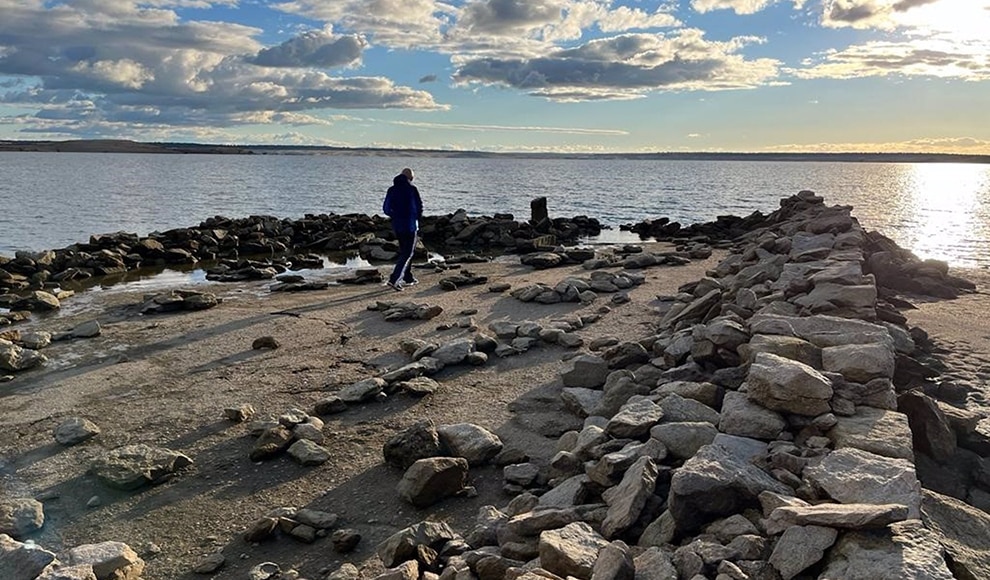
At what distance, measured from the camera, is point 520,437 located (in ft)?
22.3

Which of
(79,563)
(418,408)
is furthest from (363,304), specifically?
(79,563)

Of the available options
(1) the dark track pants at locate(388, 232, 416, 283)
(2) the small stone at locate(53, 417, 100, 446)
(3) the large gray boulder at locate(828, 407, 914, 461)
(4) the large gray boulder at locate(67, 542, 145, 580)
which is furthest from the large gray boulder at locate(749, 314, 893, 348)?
(1) the dark track pants at locate(388, 232, 416, 283)

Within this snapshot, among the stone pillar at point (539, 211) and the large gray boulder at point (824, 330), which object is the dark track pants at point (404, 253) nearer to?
the large gray boulder at point (824, 330)

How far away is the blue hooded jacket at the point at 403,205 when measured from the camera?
45.5 feet

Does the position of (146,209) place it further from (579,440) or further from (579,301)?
(579,440)

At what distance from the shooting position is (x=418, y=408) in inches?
299

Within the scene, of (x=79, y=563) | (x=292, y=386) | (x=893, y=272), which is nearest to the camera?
(x=79, y=563)

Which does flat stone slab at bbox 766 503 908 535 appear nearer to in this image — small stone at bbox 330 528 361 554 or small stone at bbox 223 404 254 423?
small stone at bbox 330 528 361 554

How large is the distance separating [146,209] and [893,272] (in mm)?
42973

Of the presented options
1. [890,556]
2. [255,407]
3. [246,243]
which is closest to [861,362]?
[890,556]

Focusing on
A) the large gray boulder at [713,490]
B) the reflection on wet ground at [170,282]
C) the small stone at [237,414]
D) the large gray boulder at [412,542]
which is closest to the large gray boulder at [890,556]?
the large gray boulder at [713,490]

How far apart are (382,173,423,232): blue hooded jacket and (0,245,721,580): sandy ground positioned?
2097 mm

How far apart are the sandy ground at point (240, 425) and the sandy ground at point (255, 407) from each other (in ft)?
0.06

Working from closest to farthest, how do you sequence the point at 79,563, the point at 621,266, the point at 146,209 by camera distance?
the point at 79,563, the point at 621,266, the point at 146,209
